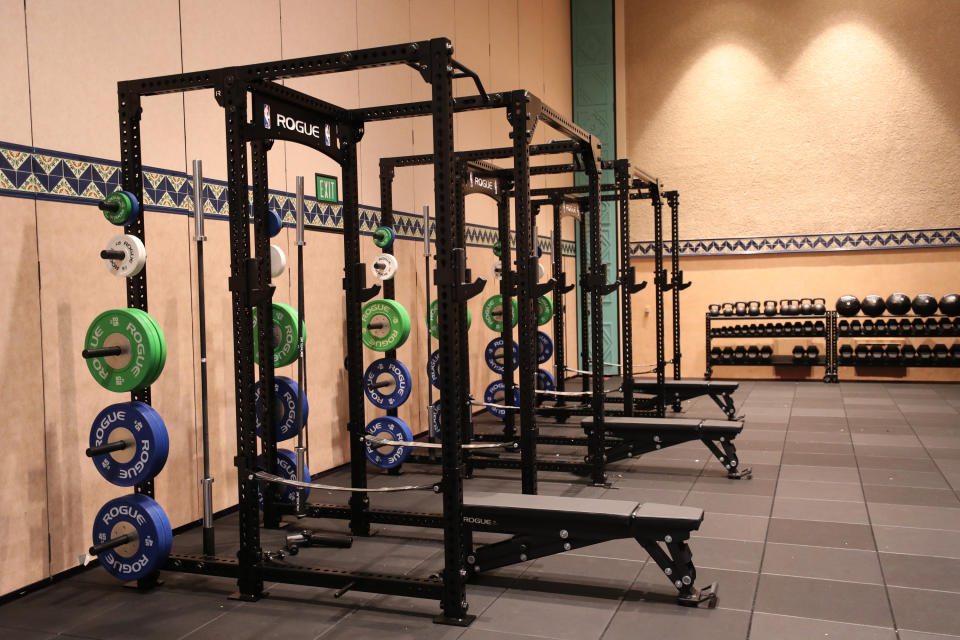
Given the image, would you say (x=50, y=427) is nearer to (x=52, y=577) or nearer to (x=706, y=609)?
(x=52, y=577)

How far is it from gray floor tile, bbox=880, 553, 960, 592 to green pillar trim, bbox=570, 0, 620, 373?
665 centimetres

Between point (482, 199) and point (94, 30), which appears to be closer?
point (94, 30)

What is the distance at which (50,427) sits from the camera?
313 centimetres

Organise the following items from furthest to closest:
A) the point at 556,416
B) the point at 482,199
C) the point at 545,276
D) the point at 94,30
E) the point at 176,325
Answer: the point at 545,276
the point at 482,199
the point at 556,416
the point at 176,325
the point at 94,30

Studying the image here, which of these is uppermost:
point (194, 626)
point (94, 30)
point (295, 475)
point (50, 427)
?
point (94, 30)

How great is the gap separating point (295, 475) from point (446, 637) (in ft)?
4.05

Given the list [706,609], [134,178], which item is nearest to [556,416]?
[706,609]

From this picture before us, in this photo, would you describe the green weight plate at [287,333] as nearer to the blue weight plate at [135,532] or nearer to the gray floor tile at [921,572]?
the blue weight plate at [135,532]

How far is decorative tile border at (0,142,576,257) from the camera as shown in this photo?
3.00 m

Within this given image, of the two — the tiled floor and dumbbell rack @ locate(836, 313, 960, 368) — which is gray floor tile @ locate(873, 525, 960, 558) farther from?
dumbbell rack @ locate(836, 313, 960, 368)

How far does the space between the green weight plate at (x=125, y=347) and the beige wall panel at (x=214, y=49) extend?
1.27m

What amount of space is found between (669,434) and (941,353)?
18.0 ft

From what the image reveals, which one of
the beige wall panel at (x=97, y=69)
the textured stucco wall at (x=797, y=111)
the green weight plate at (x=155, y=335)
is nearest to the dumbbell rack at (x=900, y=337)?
the textured stucco wall at (x=797, y=111)

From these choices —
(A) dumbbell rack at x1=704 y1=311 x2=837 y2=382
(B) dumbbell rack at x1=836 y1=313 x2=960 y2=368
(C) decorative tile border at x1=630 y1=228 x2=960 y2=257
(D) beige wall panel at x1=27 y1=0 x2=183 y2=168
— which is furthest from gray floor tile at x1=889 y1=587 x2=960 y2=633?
(C) decorative tile border at x1=630 y1=228 x2=960 y2=257
